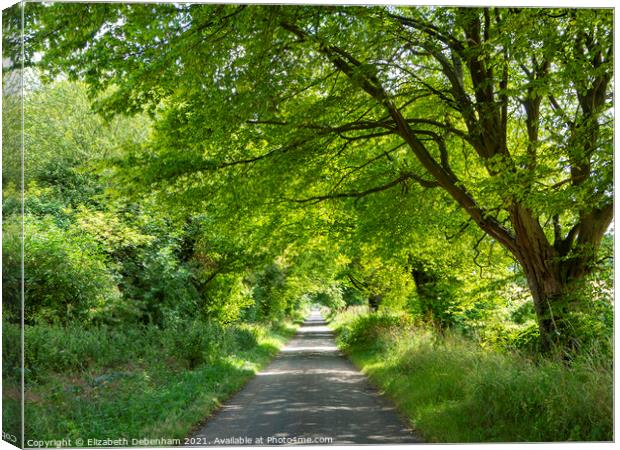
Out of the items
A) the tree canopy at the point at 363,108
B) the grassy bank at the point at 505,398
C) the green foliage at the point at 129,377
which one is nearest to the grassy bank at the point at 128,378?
the green foliage at the point at 129,377

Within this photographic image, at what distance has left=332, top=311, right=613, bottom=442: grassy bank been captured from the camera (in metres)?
5.93

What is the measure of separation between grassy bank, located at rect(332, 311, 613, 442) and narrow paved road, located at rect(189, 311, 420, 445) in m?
0.48

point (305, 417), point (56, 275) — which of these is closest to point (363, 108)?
point (305, 417)

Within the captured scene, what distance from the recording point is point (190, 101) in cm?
805

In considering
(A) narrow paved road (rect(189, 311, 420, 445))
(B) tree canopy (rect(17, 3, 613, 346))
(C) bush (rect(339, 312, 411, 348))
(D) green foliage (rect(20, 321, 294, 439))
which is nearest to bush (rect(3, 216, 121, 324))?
(D) green foliage (rect(20, 321, 294, 439))

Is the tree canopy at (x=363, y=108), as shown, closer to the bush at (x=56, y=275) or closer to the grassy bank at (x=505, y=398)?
the grassy bank at (x=505, y=398)

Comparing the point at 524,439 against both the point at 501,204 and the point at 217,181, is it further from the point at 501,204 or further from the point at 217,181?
the point at 217,181

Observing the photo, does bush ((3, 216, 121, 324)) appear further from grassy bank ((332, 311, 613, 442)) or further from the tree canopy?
grassy bank ((332, 311, 613, 442))

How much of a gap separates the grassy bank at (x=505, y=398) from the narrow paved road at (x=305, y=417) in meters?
0.48

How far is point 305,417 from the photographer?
7.09 meters

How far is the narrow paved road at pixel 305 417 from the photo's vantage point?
6.45m

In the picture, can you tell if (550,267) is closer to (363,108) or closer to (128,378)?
(363,108)

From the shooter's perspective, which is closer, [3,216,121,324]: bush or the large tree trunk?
[3,216,121,324]: bush

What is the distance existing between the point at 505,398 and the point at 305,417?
2.43m
